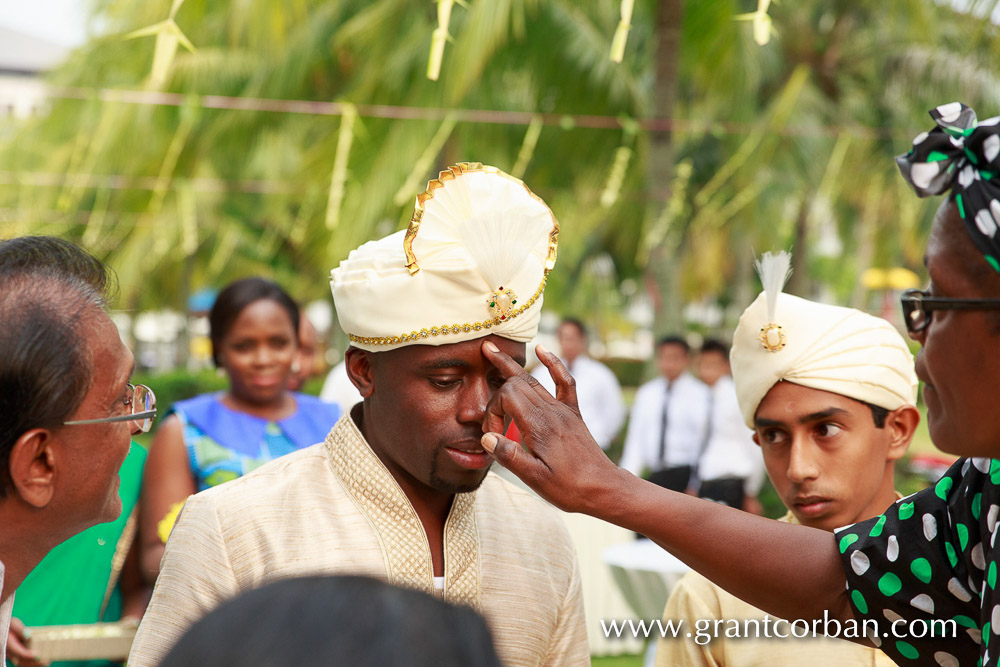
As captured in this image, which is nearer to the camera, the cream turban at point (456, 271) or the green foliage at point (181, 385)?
the cream turban at point (456, 271)

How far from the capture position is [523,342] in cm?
244

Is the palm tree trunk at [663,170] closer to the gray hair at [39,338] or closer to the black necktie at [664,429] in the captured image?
the black necktie at [664,429]

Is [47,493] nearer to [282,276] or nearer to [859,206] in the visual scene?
[282,276]

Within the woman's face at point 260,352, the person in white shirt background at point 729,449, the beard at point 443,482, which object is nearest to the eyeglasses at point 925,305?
the beard at point 443,482

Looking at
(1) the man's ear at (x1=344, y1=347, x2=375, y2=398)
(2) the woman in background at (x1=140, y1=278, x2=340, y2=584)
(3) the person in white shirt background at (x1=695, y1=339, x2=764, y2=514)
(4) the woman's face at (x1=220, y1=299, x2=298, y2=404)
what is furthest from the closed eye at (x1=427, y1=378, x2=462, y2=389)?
(3) the person in white shirt background at (x1=695, y1=339, x2=764, y2=514)

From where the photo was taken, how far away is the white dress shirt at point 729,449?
8.41 meters

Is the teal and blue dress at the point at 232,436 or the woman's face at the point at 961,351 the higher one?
the woman's face at the point at 961,351

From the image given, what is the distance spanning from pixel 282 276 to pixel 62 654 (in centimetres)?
2131

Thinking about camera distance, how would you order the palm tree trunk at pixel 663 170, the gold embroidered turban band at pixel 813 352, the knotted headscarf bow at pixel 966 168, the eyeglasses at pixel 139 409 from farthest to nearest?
the palm tree trunk at pixel 663 170, the gold embroidered turban band at pixel 813 352, the eyeglasses at pixel 139 409, the knotted headscarf bow at pixel 966 168

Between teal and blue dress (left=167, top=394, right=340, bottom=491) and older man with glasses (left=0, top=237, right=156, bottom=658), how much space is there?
1880 millimetres

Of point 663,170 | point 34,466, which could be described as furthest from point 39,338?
point 663,170

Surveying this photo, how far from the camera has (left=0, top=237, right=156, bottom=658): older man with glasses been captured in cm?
188

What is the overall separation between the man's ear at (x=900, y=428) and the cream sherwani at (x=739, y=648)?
1.99ft

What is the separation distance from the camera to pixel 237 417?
14.2 ft
